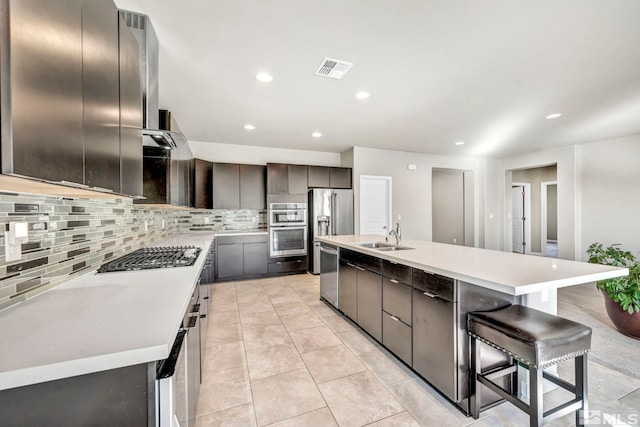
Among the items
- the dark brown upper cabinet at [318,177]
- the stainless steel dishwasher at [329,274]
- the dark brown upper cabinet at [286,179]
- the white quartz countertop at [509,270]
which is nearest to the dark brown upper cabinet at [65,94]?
the white quartz countertop at [509,270]

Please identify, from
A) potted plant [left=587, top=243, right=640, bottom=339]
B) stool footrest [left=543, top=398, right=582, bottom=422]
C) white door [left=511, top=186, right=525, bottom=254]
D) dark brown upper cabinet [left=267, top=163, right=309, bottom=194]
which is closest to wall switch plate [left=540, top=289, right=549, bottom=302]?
stool footrest [left=543, top=398, right=582, bottom=422]

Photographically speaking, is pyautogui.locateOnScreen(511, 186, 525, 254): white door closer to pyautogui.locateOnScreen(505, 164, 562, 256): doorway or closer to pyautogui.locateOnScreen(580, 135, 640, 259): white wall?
pyautogui.locateOnScreen(505, 164, 562, 256): doorway

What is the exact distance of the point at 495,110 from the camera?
3.52 m

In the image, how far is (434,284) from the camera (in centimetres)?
175

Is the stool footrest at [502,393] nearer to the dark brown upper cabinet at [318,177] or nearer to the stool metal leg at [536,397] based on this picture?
the stool metal leg at [536,397]

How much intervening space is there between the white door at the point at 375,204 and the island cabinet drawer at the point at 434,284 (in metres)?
3.60

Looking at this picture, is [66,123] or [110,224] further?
[110,224]

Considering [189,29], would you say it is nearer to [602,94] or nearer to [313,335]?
[313,335]

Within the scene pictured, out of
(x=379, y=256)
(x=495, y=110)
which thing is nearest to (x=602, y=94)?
(x=495, y=110)

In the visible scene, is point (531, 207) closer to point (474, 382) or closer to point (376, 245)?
point (376, 245)

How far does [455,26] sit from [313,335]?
9.53 ft

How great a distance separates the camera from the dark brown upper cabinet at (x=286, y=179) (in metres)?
4.96

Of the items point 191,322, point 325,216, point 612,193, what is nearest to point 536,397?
point 191,322

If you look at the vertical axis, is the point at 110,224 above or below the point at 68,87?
below
